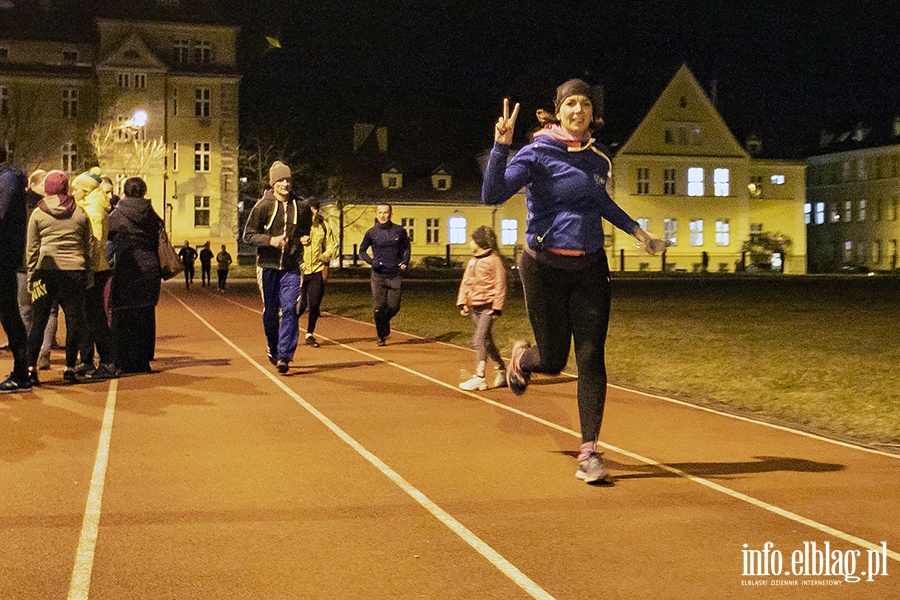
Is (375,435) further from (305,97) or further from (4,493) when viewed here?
(305,97)

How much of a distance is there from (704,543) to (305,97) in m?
86.6

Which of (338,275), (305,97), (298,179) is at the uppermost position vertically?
(305,97)

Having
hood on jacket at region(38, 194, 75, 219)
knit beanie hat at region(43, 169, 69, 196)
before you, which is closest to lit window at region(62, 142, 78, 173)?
hood on jacket at region(38, 194, 75, 219)

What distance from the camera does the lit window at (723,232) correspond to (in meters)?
81.4

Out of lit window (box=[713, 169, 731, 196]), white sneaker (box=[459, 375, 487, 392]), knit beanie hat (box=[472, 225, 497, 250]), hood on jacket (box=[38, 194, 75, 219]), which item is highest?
lit window (box=[713, 169, 731, 196])

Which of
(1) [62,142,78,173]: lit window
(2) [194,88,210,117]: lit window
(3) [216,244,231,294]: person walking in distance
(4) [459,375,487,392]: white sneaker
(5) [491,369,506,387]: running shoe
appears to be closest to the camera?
(4) [459,375,487,392]: white sneaker

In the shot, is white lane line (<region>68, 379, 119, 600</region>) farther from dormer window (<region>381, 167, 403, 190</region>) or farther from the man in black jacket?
dormer window (<region>381, 167, 403, 190</region>)

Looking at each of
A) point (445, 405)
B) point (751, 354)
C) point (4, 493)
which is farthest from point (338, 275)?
point (4, 493)

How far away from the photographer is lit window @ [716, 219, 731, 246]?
81.4 meters

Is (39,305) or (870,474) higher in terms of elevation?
(39,305)

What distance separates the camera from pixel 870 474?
7.77 m

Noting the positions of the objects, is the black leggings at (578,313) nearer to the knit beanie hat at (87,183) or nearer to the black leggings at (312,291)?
the knit beanie hat at (87,183)

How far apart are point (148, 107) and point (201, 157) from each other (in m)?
4.74

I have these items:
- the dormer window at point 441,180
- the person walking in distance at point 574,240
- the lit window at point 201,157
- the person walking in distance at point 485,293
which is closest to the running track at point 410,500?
the person walking in distance at point 574,240
